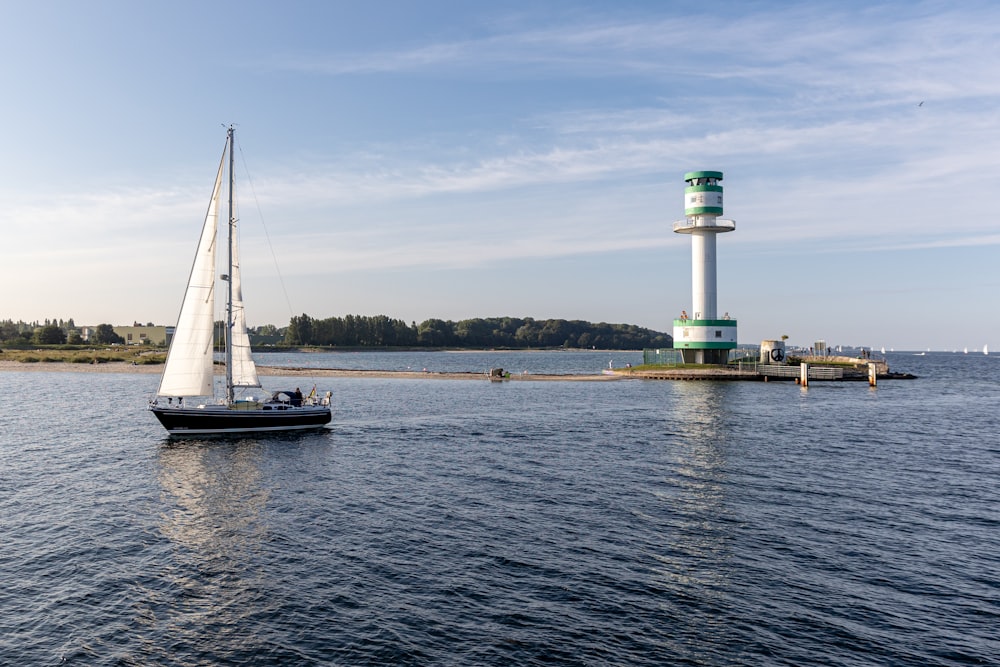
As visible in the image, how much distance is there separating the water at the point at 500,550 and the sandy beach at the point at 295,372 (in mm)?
64290

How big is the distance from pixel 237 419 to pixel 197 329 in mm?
7737

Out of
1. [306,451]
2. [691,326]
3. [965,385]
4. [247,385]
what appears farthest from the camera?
[965,385]

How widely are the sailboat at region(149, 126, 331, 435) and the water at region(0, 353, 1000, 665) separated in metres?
2.35

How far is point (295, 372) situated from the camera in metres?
128

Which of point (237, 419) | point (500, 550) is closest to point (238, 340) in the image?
point (237, 419)

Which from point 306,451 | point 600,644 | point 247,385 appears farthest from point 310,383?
point 600,644

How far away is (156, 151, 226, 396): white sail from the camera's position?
1972 inches

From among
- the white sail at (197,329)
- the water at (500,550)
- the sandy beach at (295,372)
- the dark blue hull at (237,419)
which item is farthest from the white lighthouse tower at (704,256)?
the white sail at (197,329)

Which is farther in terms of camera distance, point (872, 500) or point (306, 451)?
point (306, 451)

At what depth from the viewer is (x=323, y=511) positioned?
29891 millimetres

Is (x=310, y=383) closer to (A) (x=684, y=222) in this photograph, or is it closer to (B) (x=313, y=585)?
(A) (x=684, y=222)

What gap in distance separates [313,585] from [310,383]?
3602 inches

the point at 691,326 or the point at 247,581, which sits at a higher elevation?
the point at 691,326

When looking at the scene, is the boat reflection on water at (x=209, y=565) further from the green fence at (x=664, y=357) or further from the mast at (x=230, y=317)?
the green fence at (x=664, y=357)
